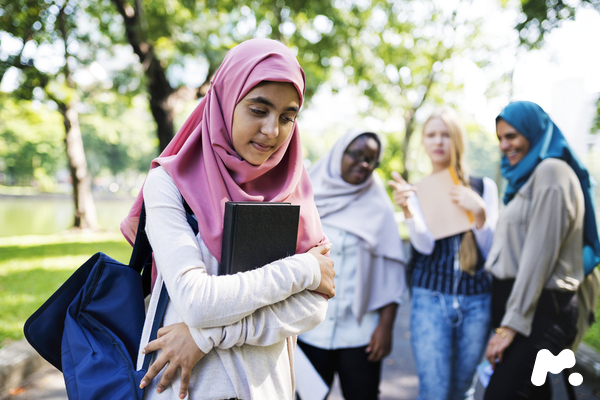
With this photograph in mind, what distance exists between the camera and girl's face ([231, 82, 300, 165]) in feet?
4.22

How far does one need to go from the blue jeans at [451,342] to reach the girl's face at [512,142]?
920 mm

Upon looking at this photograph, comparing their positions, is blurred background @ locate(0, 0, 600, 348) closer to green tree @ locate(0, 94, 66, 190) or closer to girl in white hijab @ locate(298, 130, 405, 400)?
girl in white hijab @ locate(298, 130, 405, 400)

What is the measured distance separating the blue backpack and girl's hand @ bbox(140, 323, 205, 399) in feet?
0.23

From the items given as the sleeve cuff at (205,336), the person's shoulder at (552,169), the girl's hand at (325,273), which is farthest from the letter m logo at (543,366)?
the sleeve cuff at (205,336)

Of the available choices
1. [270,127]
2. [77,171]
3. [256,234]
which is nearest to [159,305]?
[256,234]

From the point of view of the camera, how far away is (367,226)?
261cm

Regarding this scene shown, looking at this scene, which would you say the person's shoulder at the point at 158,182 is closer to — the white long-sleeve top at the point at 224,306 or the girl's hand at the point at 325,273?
the white long-sleeve top at the point at 224,306

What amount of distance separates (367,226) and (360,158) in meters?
0.46

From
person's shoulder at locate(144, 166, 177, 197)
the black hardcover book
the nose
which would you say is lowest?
the black hardcover book

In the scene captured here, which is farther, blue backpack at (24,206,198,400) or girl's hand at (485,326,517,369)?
girl's hand at (485,326,517,369)

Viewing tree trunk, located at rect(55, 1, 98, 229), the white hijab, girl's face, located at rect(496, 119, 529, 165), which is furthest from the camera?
tree trunk, located at rect(55, 1, 98, 229)

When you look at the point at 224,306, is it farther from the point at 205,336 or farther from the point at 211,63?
the point at 211,63

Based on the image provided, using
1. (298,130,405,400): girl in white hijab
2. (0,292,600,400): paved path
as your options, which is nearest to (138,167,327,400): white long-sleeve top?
(298,130,405,400): girl in white hijab

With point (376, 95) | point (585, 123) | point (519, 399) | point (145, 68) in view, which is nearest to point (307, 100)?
point (145, 68)
